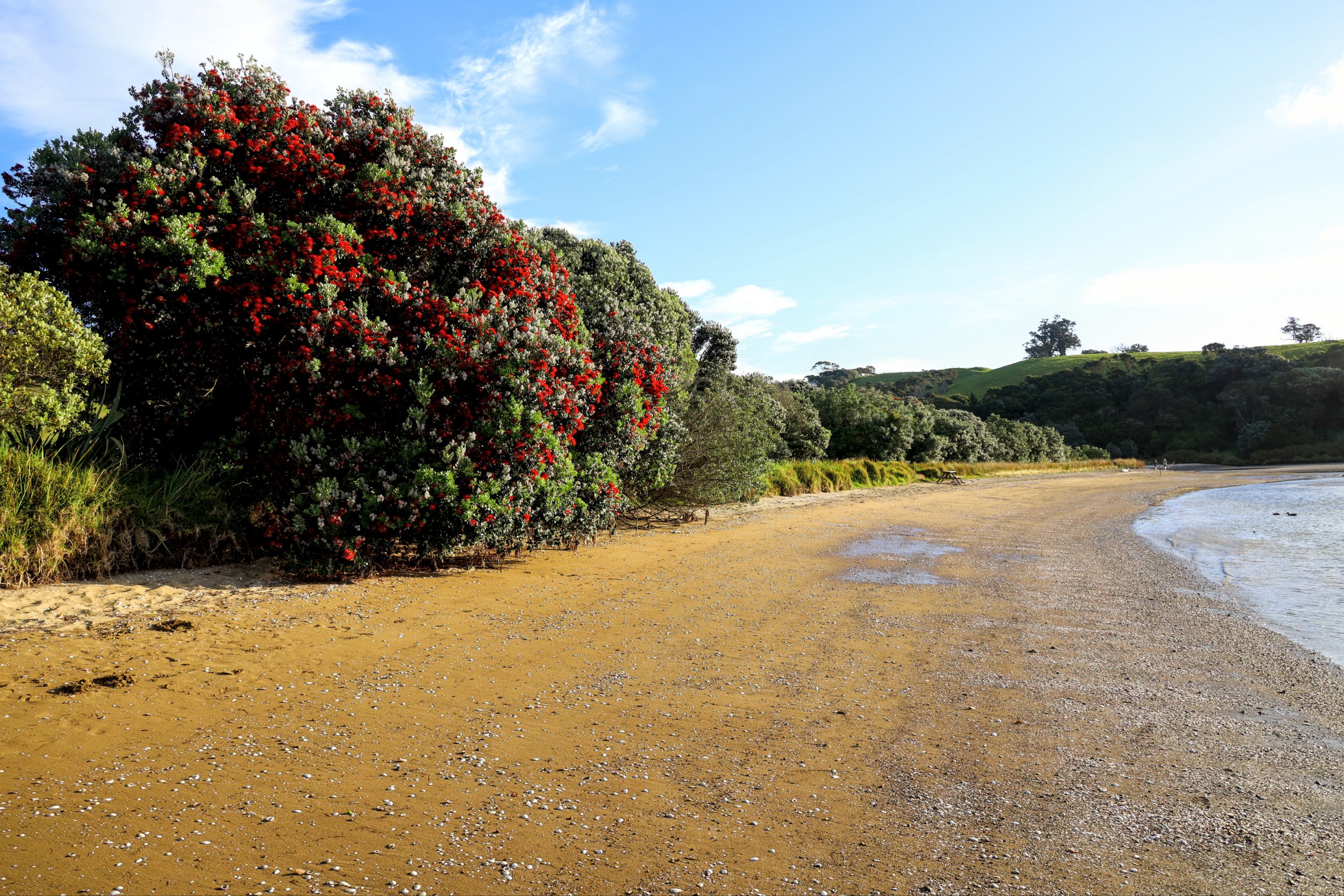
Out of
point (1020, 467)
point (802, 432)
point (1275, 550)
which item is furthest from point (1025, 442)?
point (1275, 550)

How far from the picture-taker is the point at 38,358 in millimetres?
7461

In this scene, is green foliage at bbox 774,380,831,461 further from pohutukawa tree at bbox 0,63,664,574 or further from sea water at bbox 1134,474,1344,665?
pohutukawa tree at bbox 0,63,664,574

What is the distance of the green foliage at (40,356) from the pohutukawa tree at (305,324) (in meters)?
0.67

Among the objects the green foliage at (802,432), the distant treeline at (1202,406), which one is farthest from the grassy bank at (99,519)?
the distant treeline at (1202,406)

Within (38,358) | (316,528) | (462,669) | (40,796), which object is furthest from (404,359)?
(40,796)

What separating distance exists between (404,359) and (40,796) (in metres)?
6.00

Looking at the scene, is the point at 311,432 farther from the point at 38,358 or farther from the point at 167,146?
the point at 167,146

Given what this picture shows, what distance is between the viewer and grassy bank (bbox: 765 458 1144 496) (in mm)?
23953

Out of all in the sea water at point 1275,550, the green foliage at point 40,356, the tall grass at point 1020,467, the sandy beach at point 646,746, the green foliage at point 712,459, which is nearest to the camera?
the sandy beach at point 646,746

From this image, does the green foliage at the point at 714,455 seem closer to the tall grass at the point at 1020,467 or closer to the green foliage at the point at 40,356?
the green foliage at the point at 40,356

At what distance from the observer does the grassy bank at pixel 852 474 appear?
78.6 feet

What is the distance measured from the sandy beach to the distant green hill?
321 ft

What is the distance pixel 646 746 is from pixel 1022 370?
124 m

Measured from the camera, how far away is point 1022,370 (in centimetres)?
11344
